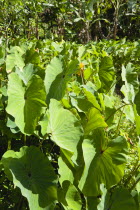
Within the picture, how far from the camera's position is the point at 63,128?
845 millimetres

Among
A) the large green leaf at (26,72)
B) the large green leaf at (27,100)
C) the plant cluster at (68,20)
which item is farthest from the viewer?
the plant cluster at (68,20)

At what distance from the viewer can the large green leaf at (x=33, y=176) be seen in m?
0.78

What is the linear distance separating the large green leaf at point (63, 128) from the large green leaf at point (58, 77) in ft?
0.40

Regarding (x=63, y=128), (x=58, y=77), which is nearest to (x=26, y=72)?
(x=58, y=77)

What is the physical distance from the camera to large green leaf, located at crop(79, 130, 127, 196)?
31.5 inches

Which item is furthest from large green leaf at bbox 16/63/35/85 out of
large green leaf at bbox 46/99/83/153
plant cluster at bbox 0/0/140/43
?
plant cluster at bbox 0/0/140/43

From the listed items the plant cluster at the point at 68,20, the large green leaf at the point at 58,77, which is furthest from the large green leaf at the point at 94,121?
the plant cluster at the point at 68,20

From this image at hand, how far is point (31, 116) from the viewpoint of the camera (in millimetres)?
941

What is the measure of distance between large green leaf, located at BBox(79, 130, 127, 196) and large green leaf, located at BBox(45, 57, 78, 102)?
9.4 inches

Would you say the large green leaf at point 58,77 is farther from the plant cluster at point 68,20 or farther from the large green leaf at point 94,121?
the plant cluster at point 68,20

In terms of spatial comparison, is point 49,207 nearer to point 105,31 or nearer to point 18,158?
point 18,158

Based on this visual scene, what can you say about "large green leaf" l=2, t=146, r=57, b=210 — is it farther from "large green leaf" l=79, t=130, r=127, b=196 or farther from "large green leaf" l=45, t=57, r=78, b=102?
"large green leaf" l=45, t=57, r=78, b=102

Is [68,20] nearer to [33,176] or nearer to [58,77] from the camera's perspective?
[58,77]

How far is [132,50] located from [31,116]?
2.51 metres
